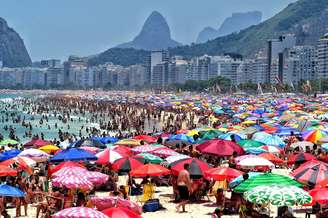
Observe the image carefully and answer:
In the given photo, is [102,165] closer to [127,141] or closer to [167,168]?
[167,168]

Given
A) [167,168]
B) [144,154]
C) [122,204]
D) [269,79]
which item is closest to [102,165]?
[144,154]

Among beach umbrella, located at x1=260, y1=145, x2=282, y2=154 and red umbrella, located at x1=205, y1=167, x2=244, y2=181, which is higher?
red umbrella, located at x1=205, y1=167, x2=244, y2=181

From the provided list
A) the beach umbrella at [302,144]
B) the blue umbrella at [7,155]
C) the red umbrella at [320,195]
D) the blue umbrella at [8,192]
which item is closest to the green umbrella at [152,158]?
the blue umbrella at [7,155]

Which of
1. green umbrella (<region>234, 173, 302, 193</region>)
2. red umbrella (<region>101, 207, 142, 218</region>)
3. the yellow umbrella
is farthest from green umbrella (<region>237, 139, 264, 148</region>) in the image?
red umbrella (<region>101, 207, 142, 218</region>)

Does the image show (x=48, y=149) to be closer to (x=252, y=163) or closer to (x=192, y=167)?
Result: (x=192, y=167)

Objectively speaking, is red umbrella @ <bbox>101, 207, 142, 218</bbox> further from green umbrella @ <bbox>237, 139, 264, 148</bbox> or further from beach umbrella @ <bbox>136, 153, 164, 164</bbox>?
green umbrella @ <bbox>237, 139, 264, 148</bbox>

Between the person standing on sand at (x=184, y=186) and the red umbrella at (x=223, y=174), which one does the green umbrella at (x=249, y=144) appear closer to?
the person standing on sand at (x=184, y=186)
